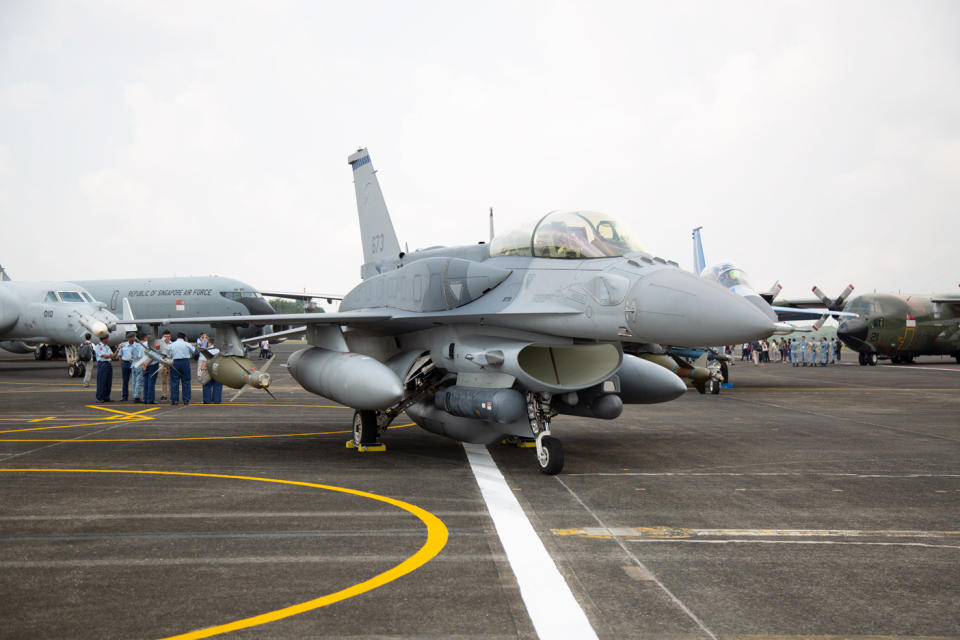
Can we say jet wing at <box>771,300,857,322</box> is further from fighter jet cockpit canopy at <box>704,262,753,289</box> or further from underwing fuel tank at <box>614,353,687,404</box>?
underwing fuel tank at <box>614,353,687,404</box>

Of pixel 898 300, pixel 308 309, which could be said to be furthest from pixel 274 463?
pixel 898 300

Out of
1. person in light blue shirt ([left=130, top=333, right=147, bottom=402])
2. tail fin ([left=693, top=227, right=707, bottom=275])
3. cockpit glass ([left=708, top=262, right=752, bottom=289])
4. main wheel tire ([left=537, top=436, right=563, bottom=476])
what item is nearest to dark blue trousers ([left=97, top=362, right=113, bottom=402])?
Answer: person in light blue shirt ([left=130, top=333, right=147, bottom=402])

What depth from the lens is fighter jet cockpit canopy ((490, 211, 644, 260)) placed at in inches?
379

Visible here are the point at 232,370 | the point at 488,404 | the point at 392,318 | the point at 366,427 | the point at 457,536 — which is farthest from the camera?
the point at 232,370

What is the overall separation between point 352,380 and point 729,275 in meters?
16.9

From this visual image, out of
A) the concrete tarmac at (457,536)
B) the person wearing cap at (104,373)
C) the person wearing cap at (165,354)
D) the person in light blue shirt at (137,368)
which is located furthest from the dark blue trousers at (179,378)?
the concrete tarmac at (457,536)

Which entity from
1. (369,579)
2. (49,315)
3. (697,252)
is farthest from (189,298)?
(369,579)

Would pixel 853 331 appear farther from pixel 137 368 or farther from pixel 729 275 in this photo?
pixel 137 368

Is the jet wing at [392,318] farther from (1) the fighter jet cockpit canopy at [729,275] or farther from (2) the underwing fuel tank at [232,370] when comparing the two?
(1) the fighter jet cockpit canopy at [729,275]

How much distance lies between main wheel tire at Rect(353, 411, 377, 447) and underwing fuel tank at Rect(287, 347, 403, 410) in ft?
2.63

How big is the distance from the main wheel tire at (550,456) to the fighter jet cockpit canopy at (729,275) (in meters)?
15.8

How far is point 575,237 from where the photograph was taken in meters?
9.76

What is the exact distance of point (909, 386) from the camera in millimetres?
25531

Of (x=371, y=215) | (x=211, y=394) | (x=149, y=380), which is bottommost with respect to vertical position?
(x=211, y=394)
